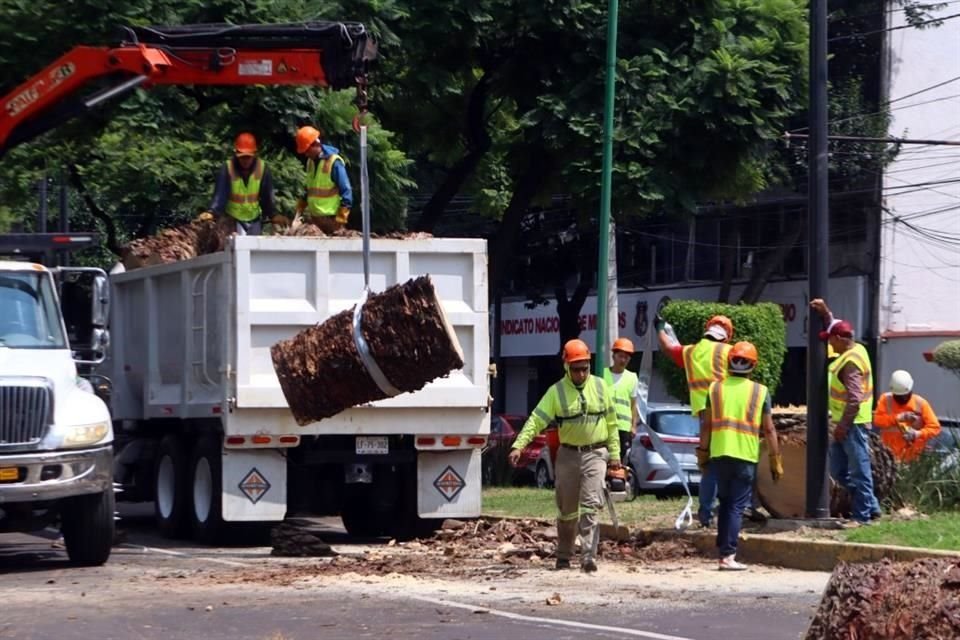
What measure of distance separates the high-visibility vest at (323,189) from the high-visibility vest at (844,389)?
15.6 feet

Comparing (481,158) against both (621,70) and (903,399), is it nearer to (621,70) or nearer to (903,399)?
(621,70)

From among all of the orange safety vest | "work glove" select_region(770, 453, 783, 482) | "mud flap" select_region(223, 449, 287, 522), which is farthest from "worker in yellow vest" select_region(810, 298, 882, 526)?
"mud flap" select_region(223, 449, 287, 522)

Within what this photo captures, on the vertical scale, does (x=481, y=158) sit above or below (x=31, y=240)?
above

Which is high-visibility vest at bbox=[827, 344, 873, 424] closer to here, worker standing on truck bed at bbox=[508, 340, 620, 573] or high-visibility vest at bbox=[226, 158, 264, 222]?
worker standing on truck bed at bbox=[508, 340, 620, 573]

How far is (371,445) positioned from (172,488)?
103 inches

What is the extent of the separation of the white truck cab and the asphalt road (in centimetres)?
45

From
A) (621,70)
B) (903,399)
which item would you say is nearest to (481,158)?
(621,70)

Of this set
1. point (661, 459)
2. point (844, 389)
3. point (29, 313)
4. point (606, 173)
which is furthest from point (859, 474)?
point (661, 459)

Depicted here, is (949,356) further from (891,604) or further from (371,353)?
(891,604)

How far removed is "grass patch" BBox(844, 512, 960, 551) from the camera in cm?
1193

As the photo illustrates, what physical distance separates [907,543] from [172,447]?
7.39 meters

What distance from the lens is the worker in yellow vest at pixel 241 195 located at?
15930mm

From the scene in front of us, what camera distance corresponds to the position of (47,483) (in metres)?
12.2

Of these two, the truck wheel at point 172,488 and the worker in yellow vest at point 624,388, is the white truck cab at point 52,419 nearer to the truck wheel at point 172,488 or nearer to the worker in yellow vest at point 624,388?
the truck wheel at point 172,488
